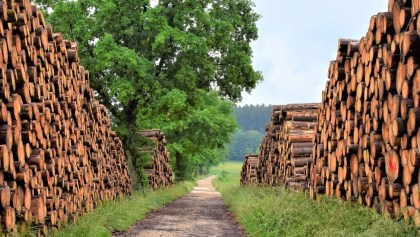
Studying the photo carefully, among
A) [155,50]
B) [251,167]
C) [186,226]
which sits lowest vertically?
[186,226]

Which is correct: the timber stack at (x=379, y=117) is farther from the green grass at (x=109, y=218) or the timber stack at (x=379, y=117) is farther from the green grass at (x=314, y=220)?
the green grass at (x=109, y=218)

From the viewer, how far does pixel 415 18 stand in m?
7.26

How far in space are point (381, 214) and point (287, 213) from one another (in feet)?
9.91

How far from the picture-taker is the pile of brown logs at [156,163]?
26.2m

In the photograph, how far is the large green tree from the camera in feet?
71.4

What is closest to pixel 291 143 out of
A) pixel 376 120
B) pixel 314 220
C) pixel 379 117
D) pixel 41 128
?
pixel 314 220

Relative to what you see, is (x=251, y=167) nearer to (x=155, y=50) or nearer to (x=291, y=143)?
(x=155, y=50)

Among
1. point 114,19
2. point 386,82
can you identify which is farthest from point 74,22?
point 386,82

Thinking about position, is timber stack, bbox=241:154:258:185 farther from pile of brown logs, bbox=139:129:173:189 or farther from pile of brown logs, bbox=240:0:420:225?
pile of brown logs, bbox=240:0:420:225

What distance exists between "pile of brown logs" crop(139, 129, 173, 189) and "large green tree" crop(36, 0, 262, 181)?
2.41 m

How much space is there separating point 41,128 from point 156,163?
62.0ft

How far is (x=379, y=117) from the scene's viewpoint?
28.4 ft

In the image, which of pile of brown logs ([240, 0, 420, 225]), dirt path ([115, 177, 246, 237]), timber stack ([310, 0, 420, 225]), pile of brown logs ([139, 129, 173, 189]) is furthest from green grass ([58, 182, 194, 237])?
pile of brown logs ([139, 129, 173, 189])

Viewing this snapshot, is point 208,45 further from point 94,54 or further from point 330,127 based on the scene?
point 330,127
